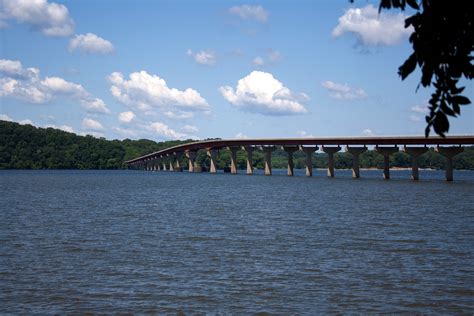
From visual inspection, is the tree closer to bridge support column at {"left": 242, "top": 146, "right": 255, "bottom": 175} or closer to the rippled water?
the rippled water

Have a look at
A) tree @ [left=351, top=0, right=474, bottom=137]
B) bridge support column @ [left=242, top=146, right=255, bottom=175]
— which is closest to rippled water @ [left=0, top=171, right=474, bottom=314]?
tree @ [left=351, top=0, right=474, bottom=137]

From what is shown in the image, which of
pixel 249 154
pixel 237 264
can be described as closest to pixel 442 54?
pixel 237 264

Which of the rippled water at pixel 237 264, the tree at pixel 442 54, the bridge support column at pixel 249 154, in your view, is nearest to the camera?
the tree at pixel 442 54

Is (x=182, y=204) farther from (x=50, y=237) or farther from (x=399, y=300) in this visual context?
(x=399, y=300)

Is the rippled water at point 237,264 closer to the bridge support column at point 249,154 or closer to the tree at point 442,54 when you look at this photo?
the tree at point 442,54

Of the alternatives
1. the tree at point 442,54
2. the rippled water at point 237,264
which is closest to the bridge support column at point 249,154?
the rippled water at point 237,264

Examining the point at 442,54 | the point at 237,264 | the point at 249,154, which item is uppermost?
the point at 249,154

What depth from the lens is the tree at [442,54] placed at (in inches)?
309

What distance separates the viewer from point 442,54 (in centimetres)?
798

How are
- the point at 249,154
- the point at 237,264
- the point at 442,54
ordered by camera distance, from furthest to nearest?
1. the point at 249,154
2. the point at 237,264
3. the point at 442,54

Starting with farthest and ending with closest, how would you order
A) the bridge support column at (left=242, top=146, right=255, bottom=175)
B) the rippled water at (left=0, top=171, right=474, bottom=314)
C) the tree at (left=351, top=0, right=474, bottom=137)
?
1. the bridge support column at (left=242, top=146, right=255, bottom=175)
2. the rippled water at (left=0, top=171, right=474, bottom=314)
3. the tree at (left=351, top=0, right=474, bottom=137)

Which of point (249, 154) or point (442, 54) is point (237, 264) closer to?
point (442, 54)

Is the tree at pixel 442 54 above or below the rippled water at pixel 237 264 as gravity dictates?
above

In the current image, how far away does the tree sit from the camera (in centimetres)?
784
